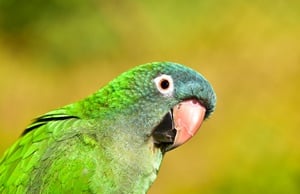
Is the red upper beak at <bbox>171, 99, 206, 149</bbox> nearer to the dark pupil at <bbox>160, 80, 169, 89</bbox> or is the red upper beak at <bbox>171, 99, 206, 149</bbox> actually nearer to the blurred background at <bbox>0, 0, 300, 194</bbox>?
the dark pupil at <bbox>160, 80, 169, 89</bbox>

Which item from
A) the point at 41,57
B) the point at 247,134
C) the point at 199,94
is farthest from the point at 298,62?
the point at 199,94

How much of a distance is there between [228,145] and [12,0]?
171 centimetres

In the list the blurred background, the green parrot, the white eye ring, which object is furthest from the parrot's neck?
the blurred background

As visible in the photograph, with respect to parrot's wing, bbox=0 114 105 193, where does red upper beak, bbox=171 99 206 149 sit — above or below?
above

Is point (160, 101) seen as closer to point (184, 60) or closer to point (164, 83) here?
point (164, 83)

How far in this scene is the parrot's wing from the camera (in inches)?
65.8

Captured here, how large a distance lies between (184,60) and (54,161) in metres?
3.04

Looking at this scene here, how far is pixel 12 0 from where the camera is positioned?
15.4 ft

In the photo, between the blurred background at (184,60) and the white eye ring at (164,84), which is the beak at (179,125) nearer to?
the white eye ring at (164,84)

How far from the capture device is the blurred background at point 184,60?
403 centimetres

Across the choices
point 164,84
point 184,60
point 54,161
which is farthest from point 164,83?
point 184,60

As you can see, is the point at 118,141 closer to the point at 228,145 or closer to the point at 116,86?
the point at 116,86

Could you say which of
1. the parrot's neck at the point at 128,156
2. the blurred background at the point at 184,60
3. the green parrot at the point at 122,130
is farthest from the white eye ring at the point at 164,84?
the blurred background at the point at 184,60

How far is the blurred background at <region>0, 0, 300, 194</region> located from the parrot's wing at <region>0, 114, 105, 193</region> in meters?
2.10
